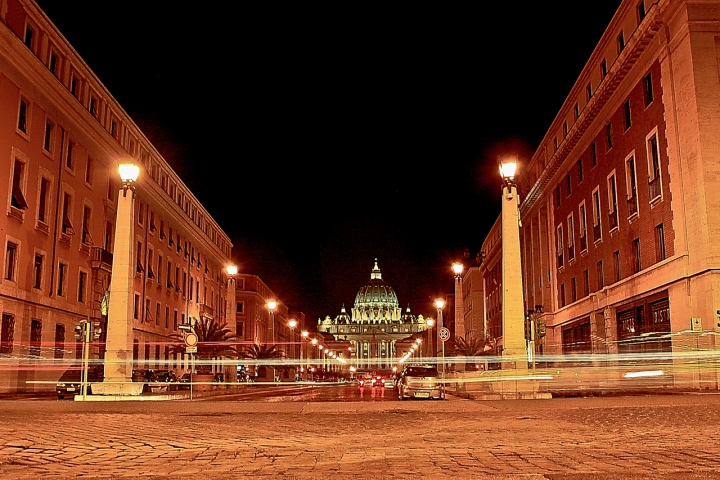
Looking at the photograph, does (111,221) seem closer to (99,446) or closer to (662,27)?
(662,27)

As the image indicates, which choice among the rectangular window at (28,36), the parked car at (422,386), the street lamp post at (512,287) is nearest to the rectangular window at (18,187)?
the rectangular window at (28,36)

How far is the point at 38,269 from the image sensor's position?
1465 inches

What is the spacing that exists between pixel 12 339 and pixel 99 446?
1063 inches

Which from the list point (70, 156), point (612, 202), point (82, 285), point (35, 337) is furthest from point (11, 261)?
point (612, 202)

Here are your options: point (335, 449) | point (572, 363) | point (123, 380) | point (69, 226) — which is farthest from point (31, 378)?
point (335, 449)

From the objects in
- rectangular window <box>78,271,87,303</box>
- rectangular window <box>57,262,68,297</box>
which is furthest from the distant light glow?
rectangular window <box>78,271,87,303</box>

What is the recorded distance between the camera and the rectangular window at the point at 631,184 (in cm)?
3359

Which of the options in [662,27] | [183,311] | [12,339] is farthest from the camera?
[183,311]

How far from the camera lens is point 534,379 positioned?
2367 cm

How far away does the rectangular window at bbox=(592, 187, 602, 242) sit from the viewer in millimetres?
39375

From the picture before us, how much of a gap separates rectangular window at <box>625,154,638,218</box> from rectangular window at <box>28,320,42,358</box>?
27757mm

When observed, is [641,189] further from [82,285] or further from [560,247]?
[82,285]

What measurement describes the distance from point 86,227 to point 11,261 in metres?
9.61

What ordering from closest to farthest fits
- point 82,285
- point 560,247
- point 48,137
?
1. point 48,137
2. point 82,285
3. point 560,247
